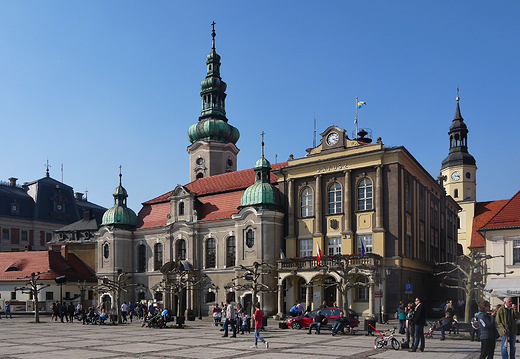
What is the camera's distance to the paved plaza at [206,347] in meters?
20.1

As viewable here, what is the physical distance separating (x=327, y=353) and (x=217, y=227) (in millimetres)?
31879

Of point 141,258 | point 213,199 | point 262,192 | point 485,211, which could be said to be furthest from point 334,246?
point 485,211

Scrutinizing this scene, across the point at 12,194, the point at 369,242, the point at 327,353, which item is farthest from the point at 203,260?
the point at 12,194

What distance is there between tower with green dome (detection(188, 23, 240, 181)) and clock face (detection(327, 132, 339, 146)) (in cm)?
2316

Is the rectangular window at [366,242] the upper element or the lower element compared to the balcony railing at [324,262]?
upper

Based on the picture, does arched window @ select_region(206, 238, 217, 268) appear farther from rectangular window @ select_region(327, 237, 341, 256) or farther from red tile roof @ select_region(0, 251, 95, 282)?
red tile roof @ select_region(0, 251, 95, 282)

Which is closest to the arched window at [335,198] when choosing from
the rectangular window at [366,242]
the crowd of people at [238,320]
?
the rectangular window at [366,242]

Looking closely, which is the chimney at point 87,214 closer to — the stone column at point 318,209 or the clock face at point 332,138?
the stone column at point 318,209

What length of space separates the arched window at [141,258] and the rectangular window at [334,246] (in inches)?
837

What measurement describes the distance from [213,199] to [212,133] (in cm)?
1526

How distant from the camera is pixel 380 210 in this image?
4312 cm

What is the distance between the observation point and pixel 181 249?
178 ft

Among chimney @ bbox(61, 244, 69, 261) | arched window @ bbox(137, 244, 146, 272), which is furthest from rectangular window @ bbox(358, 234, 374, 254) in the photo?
chimney @ bbox(61, 244, 69, 261)

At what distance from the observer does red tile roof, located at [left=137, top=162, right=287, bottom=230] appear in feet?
172
